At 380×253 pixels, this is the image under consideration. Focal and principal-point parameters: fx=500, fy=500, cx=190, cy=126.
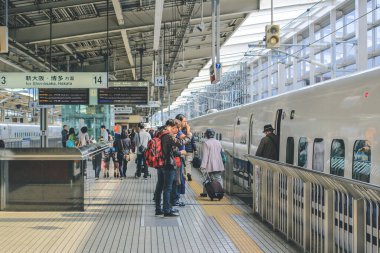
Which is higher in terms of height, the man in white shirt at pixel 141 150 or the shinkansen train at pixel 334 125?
the shinkansen train at pixel 334 125

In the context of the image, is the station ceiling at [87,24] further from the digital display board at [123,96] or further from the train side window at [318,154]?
the train side window at [318,154]

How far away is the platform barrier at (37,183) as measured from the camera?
26.2 ft

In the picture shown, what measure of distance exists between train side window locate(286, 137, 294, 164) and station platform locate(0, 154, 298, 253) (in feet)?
3.55

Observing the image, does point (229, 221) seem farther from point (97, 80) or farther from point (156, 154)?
point (97, 80)

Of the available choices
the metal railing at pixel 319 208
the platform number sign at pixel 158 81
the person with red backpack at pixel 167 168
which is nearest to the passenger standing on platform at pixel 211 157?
the person with red backpack at pixel 167 168

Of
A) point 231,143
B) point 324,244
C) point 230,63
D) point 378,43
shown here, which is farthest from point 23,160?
point 230,63

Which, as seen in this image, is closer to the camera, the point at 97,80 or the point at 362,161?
the point at 362,161

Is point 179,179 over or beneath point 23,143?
beneath

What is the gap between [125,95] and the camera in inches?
643

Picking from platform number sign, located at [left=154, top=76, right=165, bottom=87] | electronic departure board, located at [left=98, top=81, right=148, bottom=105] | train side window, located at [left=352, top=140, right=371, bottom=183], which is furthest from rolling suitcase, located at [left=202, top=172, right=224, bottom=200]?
platform number sign, located at [left=154, top=76, right=165, bottom=87]

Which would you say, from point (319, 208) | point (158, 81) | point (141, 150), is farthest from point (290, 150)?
point (158, 81)

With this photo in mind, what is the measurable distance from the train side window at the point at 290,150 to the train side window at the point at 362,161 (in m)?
2.71

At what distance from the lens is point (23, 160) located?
316 inches

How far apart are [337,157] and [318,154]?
79 cm
